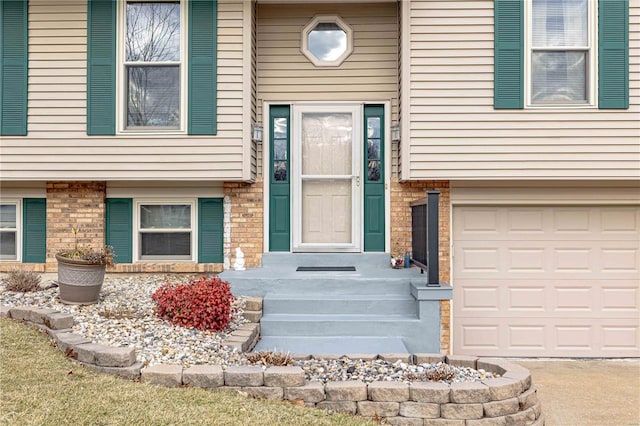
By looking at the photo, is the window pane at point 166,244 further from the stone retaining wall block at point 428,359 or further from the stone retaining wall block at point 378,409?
the stone retaining wall block at point 378,409

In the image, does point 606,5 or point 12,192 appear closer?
point 606,5

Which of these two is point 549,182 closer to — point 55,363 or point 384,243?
point 384,243

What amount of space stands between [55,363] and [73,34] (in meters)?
4.59

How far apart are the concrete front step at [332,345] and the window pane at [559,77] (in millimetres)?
3885

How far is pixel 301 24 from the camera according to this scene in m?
6.72

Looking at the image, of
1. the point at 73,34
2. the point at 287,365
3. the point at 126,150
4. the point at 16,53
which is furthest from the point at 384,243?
the point at 16,53

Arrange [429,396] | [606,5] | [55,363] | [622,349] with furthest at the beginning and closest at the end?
[622,349] → [606,5] → [55,363] → [429,396]

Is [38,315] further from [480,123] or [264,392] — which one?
[480,123]

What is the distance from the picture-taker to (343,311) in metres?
5.39

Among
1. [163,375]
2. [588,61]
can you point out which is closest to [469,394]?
[163,375]

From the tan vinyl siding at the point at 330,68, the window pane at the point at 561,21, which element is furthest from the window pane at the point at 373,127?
the window pane at the point at 561,21

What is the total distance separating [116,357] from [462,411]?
8.88ft

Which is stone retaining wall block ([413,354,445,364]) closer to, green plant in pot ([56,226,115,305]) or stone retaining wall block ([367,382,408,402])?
stone retaining wall block ([367,382,408,402])

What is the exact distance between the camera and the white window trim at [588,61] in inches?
241
